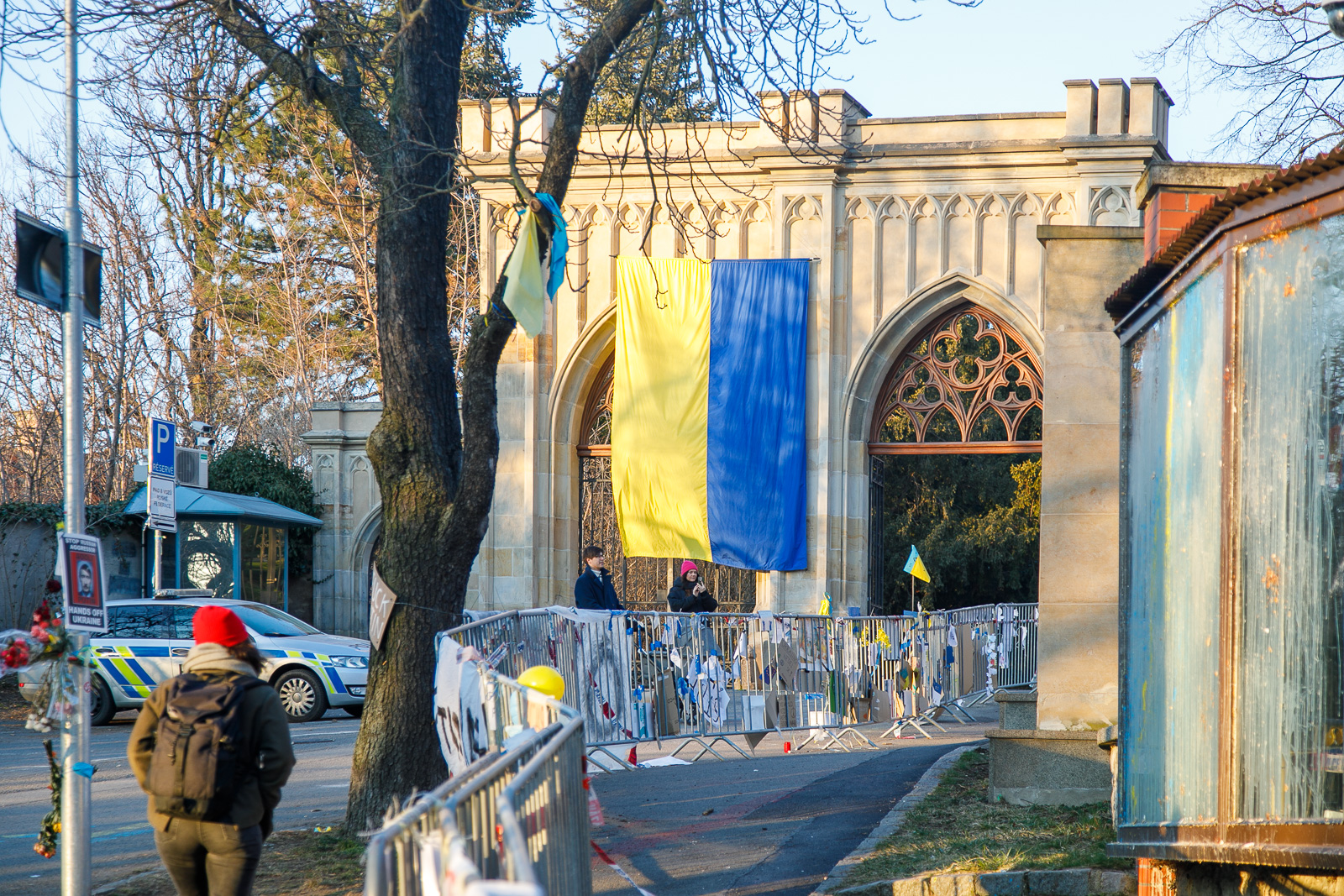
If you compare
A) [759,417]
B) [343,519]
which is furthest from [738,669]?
[343,519]

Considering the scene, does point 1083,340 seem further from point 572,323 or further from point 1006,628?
point 572,323

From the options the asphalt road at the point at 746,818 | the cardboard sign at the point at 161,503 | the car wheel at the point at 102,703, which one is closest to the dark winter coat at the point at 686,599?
the asphalt road at the point at 746,818

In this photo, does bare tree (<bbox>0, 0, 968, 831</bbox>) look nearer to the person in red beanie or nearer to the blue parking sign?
the person in red beanie

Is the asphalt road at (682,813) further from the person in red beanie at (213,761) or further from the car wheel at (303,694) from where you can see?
the car wheel at (303,694)

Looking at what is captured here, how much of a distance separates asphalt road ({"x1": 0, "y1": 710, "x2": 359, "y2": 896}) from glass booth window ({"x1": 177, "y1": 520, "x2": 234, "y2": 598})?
583 cm

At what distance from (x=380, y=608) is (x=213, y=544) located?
14494mm

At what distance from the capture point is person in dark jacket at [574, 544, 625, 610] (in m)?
13.2

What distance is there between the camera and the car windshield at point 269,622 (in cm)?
1659

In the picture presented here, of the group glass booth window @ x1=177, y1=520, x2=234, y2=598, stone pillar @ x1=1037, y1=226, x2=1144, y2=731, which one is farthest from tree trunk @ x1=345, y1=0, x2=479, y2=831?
glass booth window @ x1=177, y1=520, x2=234, y2=598

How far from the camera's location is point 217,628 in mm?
5008

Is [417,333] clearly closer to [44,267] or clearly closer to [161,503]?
[44,267]

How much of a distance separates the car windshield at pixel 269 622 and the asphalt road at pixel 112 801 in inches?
62.3

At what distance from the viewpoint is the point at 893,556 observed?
116 ft

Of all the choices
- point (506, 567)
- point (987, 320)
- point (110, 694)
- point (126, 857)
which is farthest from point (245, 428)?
point (126, 857)
